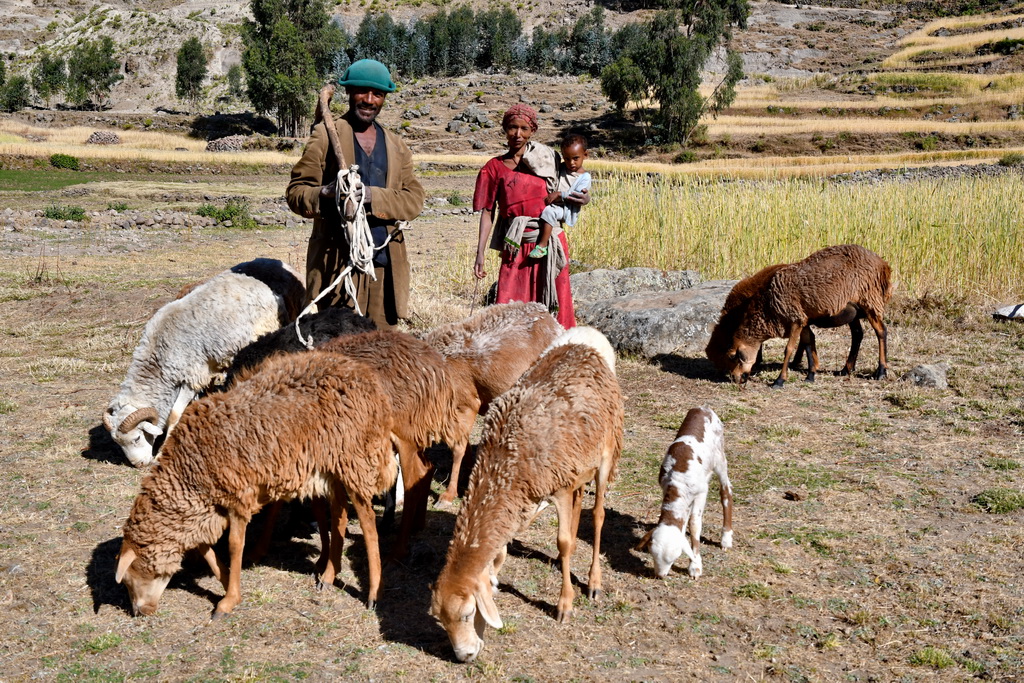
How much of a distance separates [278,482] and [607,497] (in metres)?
2.96

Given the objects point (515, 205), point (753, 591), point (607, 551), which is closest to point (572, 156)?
point (515, 205)

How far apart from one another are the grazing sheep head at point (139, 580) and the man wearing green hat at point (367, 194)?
7.71ft

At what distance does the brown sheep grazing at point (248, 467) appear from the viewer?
4.59 m

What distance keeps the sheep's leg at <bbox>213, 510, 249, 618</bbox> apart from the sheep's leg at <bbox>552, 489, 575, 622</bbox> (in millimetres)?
1835

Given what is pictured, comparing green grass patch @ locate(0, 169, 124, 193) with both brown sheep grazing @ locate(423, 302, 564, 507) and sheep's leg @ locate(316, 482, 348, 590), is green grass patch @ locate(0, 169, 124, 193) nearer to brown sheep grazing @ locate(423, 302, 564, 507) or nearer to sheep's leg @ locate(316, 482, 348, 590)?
brown sheep grazing @ locate(423, 302, 564, 507)

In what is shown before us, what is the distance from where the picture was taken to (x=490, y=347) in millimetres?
6180

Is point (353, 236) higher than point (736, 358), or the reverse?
point (353, 236)

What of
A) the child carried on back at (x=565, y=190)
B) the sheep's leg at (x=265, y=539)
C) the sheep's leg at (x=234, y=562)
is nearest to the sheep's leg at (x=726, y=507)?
the child carried on back at (x=565, y=190)

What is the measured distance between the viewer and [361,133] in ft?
20.2

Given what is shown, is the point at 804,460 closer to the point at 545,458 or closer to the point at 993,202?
the point at 545,458

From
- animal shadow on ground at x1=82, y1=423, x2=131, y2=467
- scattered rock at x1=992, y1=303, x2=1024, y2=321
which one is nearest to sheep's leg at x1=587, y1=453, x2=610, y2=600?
animal shadow on ground at x1=82, y1=423, x2=131, y2=467

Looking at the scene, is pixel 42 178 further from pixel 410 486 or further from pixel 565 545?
pixel 565 545

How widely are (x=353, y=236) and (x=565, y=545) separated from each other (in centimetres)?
265

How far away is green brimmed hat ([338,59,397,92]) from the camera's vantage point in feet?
19.1
